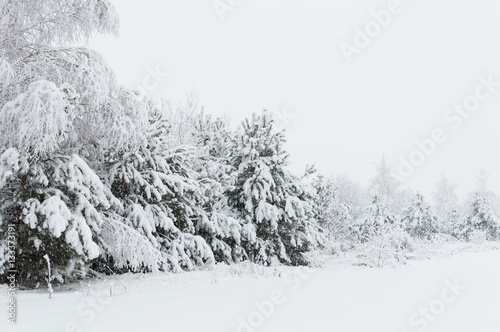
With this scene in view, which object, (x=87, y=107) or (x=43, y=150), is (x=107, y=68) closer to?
(x=87, y=107)

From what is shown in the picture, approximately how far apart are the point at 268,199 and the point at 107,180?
5404mm

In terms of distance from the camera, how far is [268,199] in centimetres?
1230

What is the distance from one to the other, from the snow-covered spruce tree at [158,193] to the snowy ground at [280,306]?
9.62ft

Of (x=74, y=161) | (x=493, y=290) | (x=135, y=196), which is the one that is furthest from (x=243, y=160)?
(x=493, y=290)

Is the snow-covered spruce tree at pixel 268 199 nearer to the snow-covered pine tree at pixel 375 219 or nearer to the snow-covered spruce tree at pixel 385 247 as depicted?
the snow-covered spruce tree at pixel 385 247

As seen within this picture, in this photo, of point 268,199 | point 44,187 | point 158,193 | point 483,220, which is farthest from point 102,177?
point 483,220

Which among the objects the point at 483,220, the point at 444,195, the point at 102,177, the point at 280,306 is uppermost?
the point at 444,195

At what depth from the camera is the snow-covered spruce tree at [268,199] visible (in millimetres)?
11734

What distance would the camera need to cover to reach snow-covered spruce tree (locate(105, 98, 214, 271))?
27.3 feet

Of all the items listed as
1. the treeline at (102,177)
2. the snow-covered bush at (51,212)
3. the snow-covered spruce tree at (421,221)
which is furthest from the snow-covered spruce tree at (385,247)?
the snow-covered spruce tree at (421,221)

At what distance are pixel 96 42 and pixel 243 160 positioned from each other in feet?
19.6

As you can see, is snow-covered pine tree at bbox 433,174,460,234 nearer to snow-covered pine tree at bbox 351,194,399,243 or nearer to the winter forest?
snow-covered pine tree at bbox 351,194,399,243

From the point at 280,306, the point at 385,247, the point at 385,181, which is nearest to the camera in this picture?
the point at 280,306

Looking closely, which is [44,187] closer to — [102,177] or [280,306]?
[102,177]
